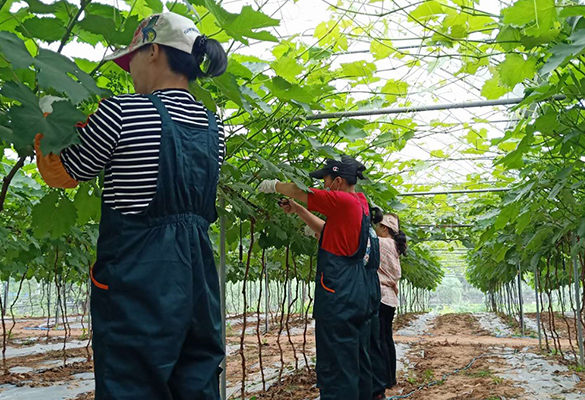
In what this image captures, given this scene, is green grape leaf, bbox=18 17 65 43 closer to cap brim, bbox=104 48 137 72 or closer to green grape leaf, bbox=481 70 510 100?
cap brim, bbox=104 48 137 72

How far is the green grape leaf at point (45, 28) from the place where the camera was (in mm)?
1487

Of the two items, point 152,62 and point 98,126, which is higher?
point 152,62

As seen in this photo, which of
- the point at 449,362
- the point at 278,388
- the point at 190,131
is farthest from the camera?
the point at 449,362

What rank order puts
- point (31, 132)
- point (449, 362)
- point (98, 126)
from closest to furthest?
point (31, 132) < point (98, 126) < point (449, 362)

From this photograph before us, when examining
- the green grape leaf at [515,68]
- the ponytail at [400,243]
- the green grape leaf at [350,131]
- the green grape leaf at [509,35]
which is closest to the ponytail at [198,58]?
the green grape leaf at [509,35]

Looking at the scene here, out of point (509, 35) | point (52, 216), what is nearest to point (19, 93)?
point (52, 216)

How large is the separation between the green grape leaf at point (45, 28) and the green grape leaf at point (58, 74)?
0.39 metres

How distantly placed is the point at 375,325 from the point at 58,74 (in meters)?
3.76

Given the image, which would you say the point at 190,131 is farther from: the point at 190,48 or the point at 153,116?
the point at 190,48

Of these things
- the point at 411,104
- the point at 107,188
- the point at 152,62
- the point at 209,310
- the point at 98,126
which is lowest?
the point at 209,310

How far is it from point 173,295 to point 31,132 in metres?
0.58

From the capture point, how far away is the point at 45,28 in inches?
59.2

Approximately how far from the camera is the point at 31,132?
112cm

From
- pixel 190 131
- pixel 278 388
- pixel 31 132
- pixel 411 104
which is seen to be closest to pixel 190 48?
pixel 190 131
